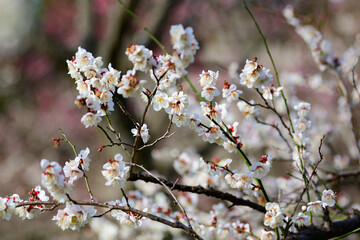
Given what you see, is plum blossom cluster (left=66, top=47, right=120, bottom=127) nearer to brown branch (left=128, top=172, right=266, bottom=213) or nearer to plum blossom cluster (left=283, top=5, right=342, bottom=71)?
brown branch (left=128, top=172, right=266, bottom=213)

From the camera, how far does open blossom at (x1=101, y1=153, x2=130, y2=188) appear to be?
103 cm

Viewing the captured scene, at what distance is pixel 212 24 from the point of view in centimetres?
674

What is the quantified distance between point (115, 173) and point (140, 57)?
1.14ft

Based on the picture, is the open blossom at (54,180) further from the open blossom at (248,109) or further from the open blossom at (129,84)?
the open blossom at (248,109)

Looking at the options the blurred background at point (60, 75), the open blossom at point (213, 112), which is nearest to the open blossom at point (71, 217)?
the open blossom at point (213, 112)

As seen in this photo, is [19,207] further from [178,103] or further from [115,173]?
[178,103]

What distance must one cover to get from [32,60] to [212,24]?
337 centimetres

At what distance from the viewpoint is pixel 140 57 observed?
3.16 feet

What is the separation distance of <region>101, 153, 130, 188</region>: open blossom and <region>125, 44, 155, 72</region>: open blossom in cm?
27

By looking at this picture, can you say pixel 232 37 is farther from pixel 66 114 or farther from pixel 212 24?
pixel 66 114

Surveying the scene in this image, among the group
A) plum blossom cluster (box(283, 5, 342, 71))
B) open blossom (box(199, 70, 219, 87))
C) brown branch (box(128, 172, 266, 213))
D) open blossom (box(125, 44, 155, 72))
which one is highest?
plum blossom cluster (box(283, 5, 342, 71))

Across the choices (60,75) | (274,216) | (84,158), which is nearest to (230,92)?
(274,216)

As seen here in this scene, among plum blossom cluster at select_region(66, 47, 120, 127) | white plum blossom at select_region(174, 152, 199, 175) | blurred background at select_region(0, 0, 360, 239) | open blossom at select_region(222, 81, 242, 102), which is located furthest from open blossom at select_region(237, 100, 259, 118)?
blurred background at select_region(0, 0, 360, 239)

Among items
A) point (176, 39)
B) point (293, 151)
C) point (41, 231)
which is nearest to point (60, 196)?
point (176, 39)
